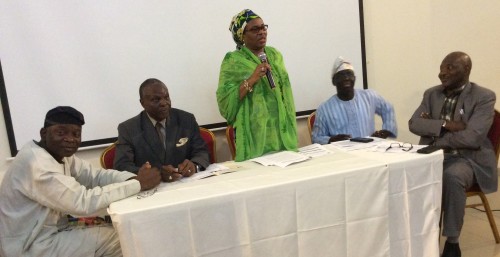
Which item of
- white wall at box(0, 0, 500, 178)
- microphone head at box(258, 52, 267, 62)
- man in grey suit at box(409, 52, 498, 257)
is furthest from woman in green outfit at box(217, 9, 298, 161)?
white wall at box(0, 0, 500, 178)

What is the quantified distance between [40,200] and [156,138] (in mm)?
750

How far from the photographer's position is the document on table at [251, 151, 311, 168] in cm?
227

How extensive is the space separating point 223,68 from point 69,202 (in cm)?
130

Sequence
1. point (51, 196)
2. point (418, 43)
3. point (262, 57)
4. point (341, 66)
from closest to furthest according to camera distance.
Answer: point (51, 196)
point (262, 57)
point (341, 66)
point (418, 43)

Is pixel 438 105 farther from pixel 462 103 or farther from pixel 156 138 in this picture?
pixel 156 138

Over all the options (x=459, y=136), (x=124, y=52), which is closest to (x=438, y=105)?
(x=459, y=136)

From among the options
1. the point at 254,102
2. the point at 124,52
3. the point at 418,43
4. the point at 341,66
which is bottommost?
the point at 254,102

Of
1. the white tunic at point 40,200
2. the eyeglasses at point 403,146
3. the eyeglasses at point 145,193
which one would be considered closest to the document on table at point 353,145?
the eyeglasses at point 403,146

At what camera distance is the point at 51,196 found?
1822 mm

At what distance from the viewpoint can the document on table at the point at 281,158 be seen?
2.27 m

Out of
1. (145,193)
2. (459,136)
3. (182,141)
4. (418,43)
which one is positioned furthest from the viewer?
(418,43)

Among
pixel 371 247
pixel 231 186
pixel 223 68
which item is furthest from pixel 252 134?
pixel 371 247

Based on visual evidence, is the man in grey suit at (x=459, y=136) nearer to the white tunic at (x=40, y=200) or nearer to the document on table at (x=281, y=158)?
the document on table at (x=281, y=158)

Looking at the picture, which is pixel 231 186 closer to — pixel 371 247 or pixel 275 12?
pixel 371 247
